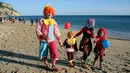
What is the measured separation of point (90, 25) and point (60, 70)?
1.82 meters

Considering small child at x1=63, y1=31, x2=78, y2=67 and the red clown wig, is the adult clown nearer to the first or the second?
the red clown wig

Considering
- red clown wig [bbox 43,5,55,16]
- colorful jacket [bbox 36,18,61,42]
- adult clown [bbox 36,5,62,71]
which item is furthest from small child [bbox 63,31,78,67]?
red clown wig [bbox 43,5,55,16]

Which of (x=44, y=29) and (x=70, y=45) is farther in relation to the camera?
(x=70, y=45)

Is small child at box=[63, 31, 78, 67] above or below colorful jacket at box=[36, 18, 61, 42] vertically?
below

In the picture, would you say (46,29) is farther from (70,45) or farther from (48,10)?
(70,45)

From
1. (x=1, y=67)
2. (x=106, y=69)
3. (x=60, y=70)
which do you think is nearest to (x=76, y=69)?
(x=60, y=70)

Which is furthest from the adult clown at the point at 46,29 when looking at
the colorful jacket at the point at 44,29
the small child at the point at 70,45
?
the small child at the point at 70,45

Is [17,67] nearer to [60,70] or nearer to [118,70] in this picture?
[60,70]

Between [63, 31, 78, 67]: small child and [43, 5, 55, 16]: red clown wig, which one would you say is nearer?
[43, 5, 55, 16]: red clown wig

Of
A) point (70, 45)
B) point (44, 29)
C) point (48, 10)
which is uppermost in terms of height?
point (48, 10)

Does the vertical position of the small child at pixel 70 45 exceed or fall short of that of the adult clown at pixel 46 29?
it falls short

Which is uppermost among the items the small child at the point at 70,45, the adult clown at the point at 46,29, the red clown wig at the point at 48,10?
the red clown wig at the point at 48,10

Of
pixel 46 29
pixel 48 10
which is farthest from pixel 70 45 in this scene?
pixel 48 10

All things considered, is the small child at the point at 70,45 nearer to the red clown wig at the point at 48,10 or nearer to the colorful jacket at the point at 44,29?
the colorful jacket at the point at 44,29
